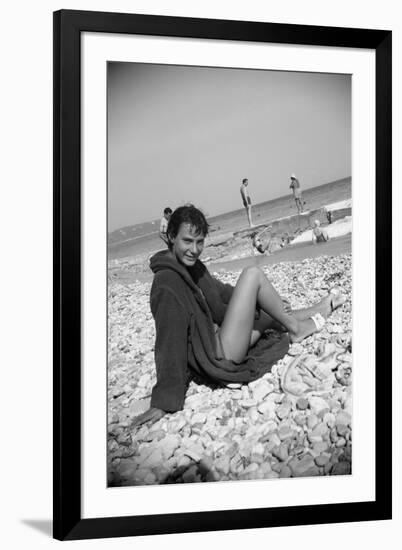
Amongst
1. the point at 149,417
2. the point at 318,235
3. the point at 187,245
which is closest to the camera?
the point at 149,417

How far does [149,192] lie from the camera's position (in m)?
4.36

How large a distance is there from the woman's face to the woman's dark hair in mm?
13

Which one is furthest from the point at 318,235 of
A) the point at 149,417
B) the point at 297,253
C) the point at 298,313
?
the point at 149,417

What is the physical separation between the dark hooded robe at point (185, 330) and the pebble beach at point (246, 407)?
0.04 metres

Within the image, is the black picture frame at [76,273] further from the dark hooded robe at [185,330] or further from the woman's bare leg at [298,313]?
the woman's bare leg at [298,313]

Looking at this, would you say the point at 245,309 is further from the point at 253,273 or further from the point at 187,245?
the point at 187,245

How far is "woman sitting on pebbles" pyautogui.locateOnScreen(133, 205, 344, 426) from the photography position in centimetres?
439

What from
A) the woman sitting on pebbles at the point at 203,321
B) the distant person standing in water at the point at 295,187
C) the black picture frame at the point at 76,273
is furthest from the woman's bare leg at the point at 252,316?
the black picture frame at the point at 76,273

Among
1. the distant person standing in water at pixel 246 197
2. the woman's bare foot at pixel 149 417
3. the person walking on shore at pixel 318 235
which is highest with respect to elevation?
the distant person standing in water at pixel 246 197

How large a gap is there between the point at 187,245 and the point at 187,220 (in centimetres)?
10

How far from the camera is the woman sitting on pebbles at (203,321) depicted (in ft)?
14.4

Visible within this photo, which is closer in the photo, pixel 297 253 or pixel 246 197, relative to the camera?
pixel 246 197

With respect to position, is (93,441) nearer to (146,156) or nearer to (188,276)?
(188,276)

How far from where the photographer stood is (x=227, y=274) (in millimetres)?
4500
